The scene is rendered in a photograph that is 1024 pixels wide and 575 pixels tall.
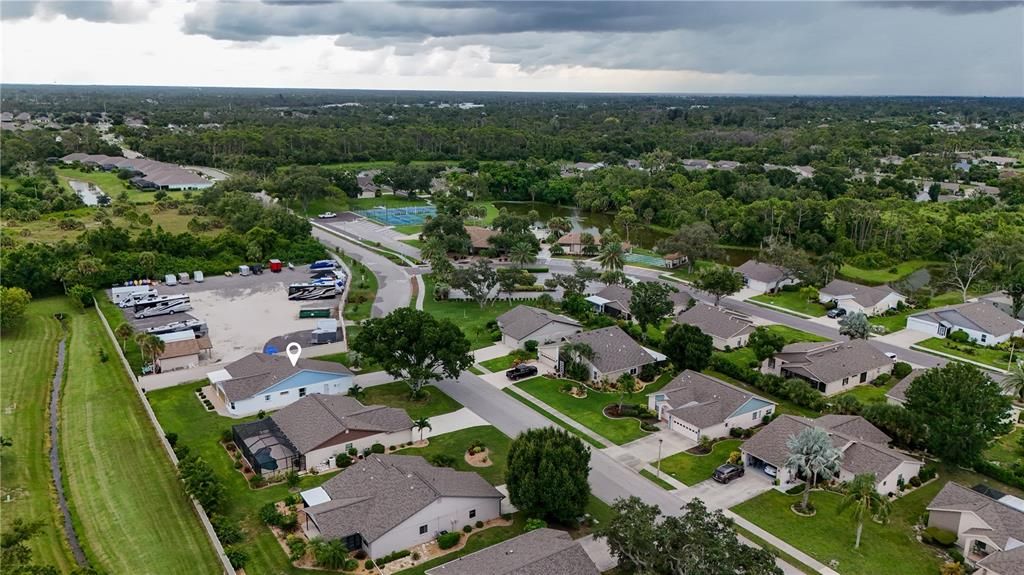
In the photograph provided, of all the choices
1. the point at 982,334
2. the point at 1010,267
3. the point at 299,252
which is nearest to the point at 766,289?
the point at 982,334

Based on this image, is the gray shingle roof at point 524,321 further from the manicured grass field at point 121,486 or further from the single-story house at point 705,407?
the manicured grass field at point 121,486

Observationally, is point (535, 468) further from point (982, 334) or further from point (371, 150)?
point (371, 150)

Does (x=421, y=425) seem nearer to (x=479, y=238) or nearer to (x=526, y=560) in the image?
(x=526, y=560)

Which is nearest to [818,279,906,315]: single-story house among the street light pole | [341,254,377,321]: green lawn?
the street light pole

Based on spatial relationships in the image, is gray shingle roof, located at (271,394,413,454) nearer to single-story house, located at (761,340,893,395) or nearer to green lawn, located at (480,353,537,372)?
green lawn, located at (480,353,537,372)

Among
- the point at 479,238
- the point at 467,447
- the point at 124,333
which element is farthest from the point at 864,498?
the point at 479,238
